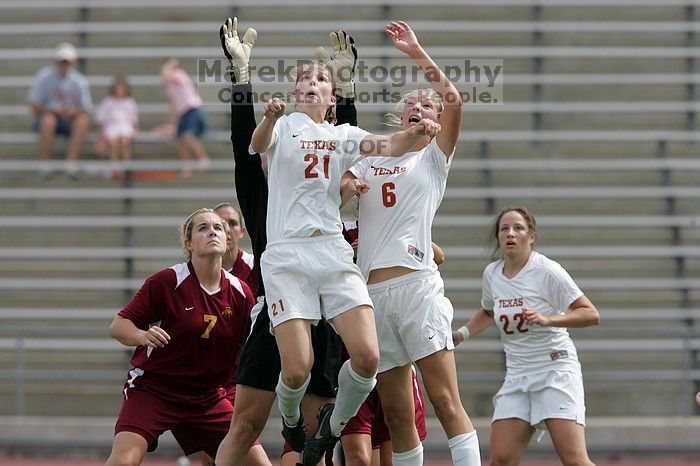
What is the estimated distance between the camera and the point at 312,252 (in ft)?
21.3

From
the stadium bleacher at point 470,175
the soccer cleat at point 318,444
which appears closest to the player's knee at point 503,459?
the soccer cleat at point 318,444

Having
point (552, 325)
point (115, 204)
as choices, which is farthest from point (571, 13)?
point (552, 325)

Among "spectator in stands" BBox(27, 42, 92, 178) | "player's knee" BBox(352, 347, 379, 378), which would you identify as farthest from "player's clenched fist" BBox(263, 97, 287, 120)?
"spectator in stands" BBox(27, 42, 92, 178)

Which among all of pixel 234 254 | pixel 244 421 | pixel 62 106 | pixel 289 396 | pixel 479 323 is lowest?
pixel 244 421

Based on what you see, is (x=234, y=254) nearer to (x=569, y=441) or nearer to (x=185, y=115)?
(x=569, y=441)

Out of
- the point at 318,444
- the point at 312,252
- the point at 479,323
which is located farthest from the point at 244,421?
the point at 479,323

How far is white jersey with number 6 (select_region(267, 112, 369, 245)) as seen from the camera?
655 cm

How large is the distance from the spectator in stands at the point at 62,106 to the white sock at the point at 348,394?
848 cm

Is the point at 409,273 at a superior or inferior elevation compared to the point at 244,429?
superior

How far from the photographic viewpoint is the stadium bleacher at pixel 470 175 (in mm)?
13383

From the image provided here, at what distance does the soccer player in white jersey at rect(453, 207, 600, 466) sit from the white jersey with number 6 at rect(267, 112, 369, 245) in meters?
1.84

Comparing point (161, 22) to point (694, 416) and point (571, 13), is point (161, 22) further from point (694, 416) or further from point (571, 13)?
point (694, 416)
